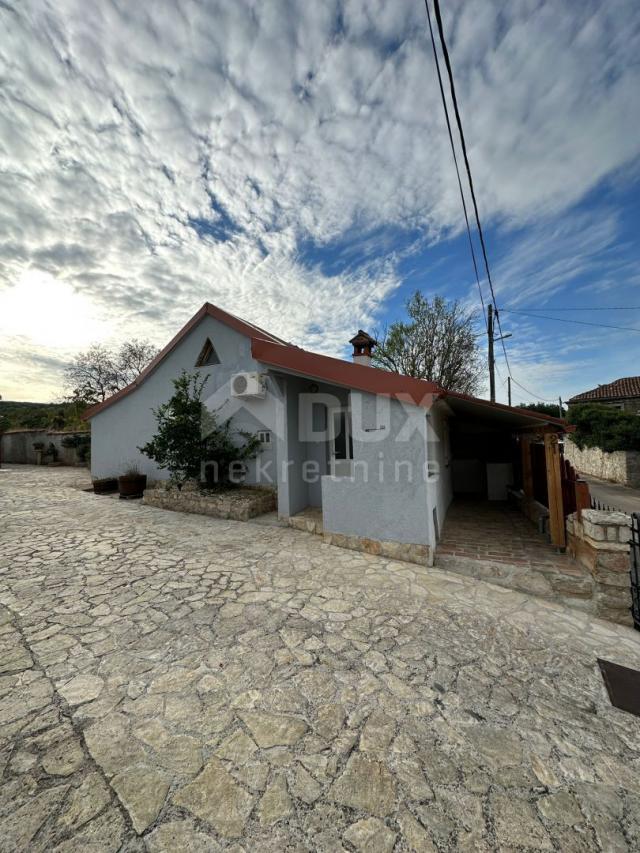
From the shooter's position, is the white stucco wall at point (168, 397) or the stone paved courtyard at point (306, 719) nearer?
the stone paved courtyard at point (306, 719)

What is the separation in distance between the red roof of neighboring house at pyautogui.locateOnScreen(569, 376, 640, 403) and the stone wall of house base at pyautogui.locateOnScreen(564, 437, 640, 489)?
27.3 ft

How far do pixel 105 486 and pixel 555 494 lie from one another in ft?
44.7

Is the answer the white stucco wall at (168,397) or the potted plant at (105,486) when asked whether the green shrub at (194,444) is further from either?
the potted plant at (105,486)

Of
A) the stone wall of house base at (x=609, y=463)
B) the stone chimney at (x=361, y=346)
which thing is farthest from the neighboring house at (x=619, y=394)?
the stone chimney at (x=361, y=346)

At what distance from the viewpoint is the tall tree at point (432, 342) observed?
1895 centimetres

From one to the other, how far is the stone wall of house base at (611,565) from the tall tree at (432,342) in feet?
49.6

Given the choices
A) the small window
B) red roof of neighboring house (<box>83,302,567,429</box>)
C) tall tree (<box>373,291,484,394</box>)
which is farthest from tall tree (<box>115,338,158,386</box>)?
red roof of neighboring house (<box>83,302,567,429</box>)

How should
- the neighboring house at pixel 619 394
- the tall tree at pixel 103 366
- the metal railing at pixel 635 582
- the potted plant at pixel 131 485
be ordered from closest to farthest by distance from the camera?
the metal railing at pixel 635 582 → the potted plant at pixel 131 485 → the tall tree at pixel 103 366 → the neighboring house at pixel 619 394

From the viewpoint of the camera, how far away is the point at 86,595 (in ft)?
14.3

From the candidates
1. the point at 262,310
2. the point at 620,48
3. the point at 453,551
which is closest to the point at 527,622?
the point at 453,551

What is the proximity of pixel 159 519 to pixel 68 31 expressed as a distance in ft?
30.4

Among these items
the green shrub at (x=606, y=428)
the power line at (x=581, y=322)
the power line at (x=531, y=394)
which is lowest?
the green shrub at (x=606, y=428)

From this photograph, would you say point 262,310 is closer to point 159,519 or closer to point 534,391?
point 159,519

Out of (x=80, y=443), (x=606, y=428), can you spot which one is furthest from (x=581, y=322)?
(x=80, y=443)
